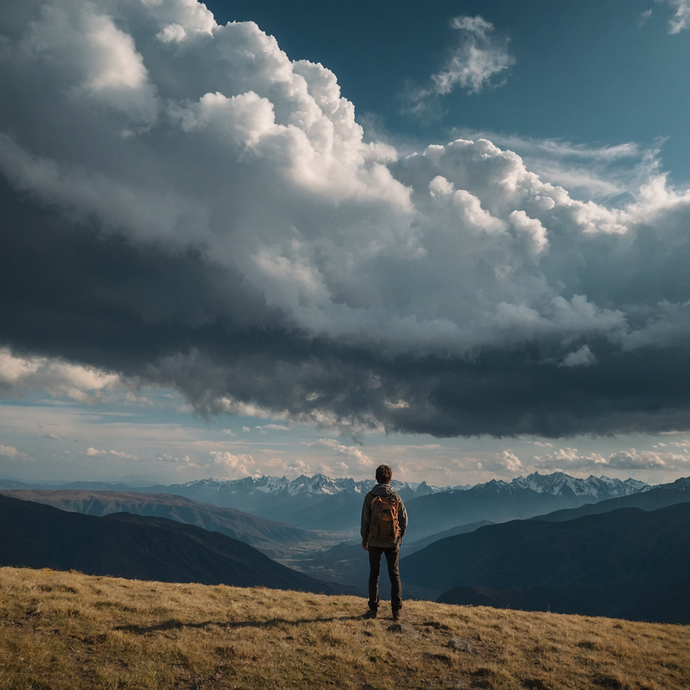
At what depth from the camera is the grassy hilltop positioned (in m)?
10.3

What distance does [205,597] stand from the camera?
17234 mm

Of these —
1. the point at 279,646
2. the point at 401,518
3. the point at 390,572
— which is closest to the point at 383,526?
the point at 401,518

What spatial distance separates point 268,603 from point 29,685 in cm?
929

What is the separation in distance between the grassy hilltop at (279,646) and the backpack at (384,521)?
2.81 m

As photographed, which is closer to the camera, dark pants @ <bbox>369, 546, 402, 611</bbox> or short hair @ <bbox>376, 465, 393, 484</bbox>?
dark pants @ <bbox>369, 546, 402, 611</bbox>

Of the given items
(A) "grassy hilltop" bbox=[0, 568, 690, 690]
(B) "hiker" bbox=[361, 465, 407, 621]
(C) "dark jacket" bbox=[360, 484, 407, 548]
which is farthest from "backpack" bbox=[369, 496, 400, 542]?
(A) "grassy hilltop" bbox=[0, 568, 690, 690]

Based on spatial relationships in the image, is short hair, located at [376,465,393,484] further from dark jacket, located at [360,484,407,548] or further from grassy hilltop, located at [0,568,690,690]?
grassy hilltop, located at [0,568,690,690]

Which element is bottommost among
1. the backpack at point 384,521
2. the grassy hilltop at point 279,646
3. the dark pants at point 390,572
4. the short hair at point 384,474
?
the grassy hilltop at point 279,646

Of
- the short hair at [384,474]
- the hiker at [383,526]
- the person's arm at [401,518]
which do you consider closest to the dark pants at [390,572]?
the hiker at [383,526]

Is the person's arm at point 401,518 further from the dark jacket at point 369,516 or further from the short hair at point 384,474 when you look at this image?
the short hair at point 384,474

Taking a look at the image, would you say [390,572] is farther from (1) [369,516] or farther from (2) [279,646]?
(2) [279,646]

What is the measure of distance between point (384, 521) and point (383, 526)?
171 millimetres

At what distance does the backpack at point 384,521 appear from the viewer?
1485cm

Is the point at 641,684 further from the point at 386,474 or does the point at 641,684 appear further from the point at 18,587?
the point at 18,587
